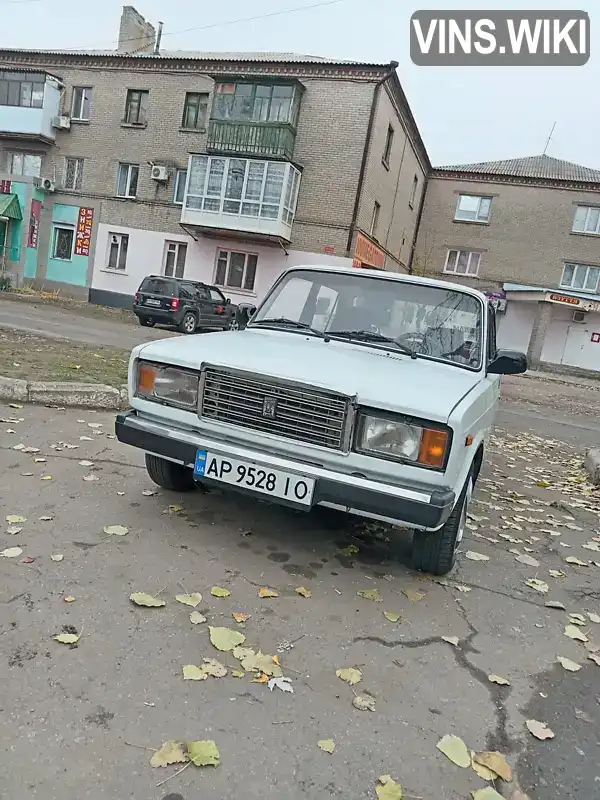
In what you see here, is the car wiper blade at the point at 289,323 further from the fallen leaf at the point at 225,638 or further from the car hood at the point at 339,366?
the fallen leaf at the point at 225,638

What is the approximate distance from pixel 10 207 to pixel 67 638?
28.6 m

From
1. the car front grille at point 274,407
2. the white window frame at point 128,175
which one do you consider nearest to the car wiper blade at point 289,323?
the car front grille at point 274,407

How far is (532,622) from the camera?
330 centimetres

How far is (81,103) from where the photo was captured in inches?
1056

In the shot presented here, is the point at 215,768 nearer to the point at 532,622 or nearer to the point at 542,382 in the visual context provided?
the point at 532,622

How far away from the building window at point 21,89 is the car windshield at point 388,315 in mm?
27337

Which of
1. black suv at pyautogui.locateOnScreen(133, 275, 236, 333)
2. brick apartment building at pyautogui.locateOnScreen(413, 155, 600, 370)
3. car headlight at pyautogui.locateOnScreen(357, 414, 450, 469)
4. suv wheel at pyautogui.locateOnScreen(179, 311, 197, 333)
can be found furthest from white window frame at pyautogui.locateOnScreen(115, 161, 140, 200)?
car headlight at pyautogui.locateOnScreen(357, 414, 450, 469)

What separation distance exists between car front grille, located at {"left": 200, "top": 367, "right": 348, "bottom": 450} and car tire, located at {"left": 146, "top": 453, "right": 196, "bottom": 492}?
857 millimetres

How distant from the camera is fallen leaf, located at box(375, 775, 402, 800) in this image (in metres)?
1.93

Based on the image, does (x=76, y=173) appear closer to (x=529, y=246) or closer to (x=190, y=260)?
(x=190, y=260)

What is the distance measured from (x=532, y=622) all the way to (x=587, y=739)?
3.17 ft

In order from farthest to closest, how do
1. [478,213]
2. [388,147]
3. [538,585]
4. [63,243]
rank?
[478,213], [63,243], [388,147], [538,585]

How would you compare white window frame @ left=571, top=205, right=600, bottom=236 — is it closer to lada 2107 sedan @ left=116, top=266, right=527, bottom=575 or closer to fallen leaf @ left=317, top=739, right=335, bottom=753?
lada 2107 sedan @ left=116, top=266, right=527, bottom=575

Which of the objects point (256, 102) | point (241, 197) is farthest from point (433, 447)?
point (256, 102)
